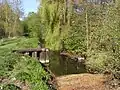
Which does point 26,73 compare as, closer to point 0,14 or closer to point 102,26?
point 102,26

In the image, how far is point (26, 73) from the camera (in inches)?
463

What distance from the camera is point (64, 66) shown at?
26.0 metres

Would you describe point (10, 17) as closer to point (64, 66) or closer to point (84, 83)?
point (64, 66)

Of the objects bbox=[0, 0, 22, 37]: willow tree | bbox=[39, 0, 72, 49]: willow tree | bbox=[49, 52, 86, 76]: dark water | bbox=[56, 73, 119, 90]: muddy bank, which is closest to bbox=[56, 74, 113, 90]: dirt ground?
bbox=[56, 73, 119, 90]: muddy bank

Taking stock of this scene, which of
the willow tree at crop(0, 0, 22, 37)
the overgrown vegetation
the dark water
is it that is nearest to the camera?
the overgrown vegetation

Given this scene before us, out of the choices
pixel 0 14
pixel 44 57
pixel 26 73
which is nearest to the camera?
pixel 26 73

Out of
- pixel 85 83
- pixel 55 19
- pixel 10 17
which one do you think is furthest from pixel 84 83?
pixel 10 17

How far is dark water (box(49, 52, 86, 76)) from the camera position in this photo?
75.9 feet

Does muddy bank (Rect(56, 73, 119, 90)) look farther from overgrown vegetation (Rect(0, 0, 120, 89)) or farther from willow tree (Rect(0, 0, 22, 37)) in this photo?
willow tree (Rect(0, 0, 22, 37))

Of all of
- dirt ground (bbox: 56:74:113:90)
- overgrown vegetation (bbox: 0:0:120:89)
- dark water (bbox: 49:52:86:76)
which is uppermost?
overgrown vegetation (bbox: 0:0:120:89)

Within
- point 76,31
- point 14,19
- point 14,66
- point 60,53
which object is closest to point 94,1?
point 76,31

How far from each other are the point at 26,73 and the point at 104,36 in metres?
4.02

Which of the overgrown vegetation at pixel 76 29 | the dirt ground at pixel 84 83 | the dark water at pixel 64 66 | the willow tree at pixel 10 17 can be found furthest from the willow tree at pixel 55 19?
the willow tree at pixel 10 17

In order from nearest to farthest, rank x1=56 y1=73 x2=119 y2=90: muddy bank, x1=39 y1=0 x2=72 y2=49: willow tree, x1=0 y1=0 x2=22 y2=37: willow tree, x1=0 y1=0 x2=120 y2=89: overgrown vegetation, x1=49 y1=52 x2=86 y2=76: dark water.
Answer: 1. x1=0 y1=0 x2=120 y2=89: overgrown vegetation
2. x1=56 y1=73 x2=119 y2=90: muddy bank
3. x1=49 y1=52 x2=86 y2=76: dark water
4. x1=39 y1=0 x2=72 y2=49: willow tree
5. x1=0 y1=0 x2=22 y2=37: willow tree
